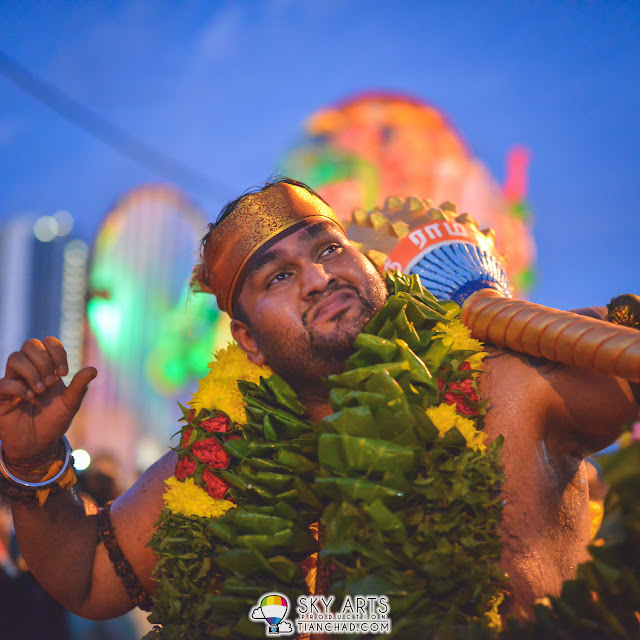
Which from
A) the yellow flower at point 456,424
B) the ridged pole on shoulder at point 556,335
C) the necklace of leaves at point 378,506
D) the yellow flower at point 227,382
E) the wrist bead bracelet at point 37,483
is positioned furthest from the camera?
the yellow flower at point 227,382

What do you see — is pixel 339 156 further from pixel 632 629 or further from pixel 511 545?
pixel 632 629

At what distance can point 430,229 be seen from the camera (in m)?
2.67

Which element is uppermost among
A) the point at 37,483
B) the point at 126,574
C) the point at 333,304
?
the point at 333,304

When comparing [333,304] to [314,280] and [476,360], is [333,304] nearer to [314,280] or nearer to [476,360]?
[314,280]

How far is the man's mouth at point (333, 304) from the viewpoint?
6.94 ft

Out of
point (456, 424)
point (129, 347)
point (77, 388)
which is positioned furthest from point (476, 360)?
point (129, 347)

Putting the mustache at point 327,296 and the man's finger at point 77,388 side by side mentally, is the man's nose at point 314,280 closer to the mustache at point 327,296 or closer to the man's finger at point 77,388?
the mustache at point 327,296

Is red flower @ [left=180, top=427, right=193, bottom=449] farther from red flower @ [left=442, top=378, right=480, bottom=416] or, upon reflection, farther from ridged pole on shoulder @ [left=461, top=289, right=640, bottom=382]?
ridged pole on shoulder @ [left=461, top=289, right=640, bottom=382]

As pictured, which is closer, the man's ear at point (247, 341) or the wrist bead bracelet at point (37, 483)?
the wrist bead bracelet at point (37, 483)

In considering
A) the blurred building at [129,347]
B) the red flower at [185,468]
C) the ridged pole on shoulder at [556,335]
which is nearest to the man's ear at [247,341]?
the red flower at [185,468]

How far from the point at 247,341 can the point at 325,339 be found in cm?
46

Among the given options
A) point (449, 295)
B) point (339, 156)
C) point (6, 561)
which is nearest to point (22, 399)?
point (449, 295)

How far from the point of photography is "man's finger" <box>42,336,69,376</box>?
2037 mm

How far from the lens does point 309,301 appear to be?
2.16 metres
